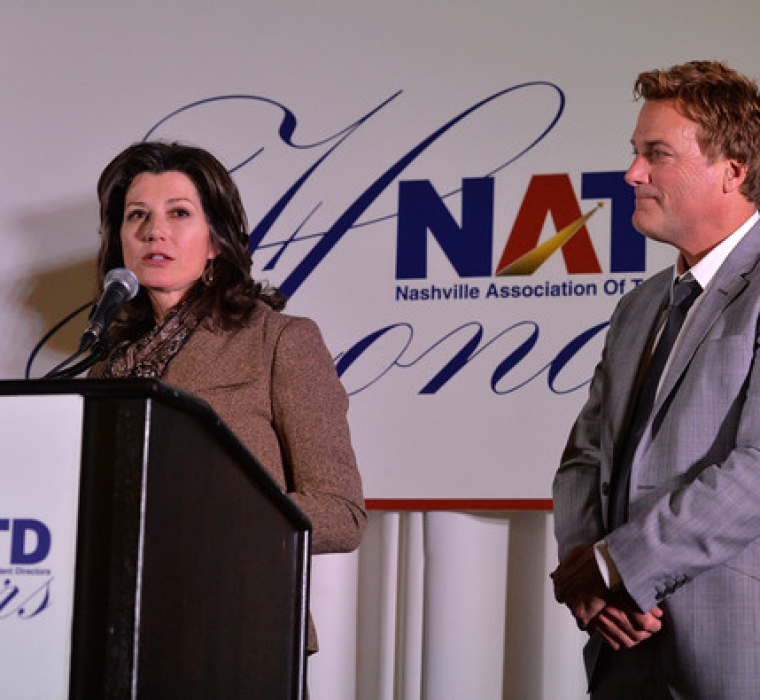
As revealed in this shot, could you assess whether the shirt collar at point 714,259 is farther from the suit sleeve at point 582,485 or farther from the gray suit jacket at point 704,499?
the suit sleeve at point 582,485

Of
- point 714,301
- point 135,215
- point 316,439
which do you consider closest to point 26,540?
point 316,439

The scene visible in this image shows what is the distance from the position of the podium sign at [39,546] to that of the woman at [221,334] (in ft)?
3.45

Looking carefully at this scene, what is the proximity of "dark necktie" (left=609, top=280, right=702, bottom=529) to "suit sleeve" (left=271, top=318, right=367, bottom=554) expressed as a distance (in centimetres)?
45

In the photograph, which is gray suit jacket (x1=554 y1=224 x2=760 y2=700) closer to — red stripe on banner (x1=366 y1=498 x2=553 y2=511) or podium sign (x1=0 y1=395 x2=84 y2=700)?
red stripe on banner (x1=366 y1=498 x2=553 y2=511)

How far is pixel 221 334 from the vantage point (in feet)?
8.17

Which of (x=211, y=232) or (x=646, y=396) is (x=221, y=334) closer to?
(x=211, y=232)

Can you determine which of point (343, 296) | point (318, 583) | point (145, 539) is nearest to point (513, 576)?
point (318, 583)

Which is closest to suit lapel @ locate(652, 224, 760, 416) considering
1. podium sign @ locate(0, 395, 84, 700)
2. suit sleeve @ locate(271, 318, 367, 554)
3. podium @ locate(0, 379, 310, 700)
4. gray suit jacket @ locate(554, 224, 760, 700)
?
gray suit jacket @ locate(554, 224, 760, 700)

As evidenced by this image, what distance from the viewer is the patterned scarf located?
2465 millimetres

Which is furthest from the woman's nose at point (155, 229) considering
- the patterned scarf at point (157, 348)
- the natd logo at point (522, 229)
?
the natd logo at point (522, 229)

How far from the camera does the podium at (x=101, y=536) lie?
1.15 m

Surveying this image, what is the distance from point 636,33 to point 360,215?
0.76m

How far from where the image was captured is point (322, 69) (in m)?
3.23

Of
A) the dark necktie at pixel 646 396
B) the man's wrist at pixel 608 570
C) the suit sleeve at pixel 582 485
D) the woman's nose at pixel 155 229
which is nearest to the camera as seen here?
the man's wrist at pixel 608 570
